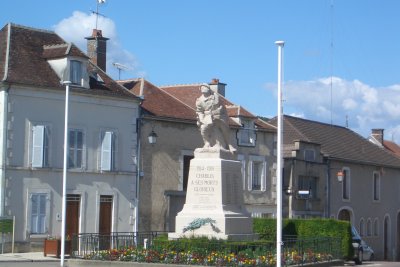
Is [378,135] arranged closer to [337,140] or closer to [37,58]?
[337,140]

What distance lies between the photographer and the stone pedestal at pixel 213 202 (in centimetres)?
2400

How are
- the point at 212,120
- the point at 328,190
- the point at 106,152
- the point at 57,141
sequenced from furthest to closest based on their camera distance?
the point at 328,190
the point at 106,152
the point at 57,141
the point at 212,120

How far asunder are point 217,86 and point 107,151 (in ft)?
35.6

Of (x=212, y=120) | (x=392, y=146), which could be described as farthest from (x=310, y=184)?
(x=212, y=120)

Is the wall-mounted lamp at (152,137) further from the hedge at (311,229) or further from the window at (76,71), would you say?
the hedge at (311,229)

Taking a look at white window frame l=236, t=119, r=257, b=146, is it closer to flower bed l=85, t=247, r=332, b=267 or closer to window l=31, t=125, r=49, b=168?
window l=31, t=125, r=49, b=168

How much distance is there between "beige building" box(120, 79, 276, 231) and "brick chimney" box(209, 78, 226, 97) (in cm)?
8

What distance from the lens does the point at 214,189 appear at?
80.2 ft

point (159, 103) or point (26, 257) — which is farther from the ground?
point (159, 103)

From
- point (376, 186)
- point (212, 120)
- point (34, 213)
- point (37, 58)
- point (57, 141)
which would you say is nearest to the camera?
point (212, 120)

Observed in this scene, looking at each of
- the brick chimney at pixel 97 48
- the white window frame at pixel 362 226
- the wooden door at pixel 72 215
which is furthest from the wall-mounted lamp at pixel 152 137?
the white window frame at pixel 362 226

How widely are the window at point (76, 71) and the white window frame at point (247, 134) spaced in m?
9.92

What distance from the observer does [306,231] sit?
32719mm

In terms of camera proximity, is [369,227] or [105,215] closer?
A: [105,215]
